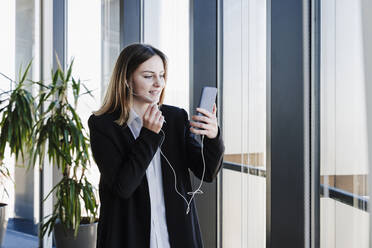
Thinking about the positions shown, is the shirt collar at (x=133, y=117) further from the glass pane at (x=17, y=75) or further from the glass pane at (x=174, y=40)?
the glass pane at (x=17, y=75)

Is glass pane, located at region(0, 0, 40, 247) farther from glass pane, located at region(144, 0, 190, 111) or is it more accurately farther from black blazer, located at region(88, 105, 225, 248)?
black blazer, located at region(88, 105, 225, 248)

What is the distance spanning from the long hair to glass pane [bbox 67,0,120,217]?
187 cm

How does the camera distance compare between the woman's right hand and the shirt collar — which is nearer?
the woman's right hand

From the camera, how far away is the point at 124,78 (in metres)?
1.51

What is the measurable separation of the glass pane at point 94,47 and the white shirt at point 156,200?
1961 mm

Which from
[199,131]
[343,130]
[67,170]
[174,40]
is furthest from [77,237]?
[343,130]

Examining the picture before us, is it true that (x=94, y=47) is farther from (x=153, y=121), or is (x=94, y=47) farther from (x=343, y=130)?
(x=343, y=130)

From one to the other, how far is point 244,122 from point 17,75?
8.75ft

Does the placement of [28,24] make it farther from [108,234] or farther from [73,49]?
[108,234]

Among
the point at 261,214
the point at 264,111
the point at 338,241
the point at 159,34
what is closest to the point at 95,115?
the point at 264,111

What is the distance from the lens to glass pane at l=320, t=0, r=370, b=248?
1276mm

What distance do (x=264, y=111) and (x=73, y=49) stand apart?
265 cm

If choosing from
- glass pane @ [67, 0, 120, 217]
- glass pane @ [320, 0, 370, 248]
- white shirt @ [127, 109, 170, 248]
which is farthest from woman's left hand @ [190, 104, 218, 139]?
glass pane @ [67, 0, 120, 217]

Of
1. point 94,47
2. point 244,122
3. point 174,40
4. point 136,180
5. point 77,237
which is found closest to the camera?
point 136,180
